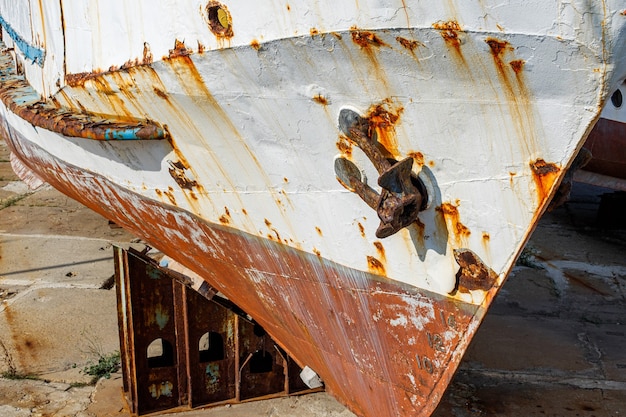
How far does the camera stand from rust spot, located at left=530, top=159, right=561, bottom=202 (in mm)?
1818

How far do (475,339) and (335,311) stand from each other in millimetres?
1849

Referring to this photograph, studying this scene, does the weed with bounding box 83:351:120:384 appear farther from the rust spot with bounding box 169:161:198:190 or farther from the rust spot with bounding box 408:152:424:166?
the rust spot with bounding box 408:152:424:166

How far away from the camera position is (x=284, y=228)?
254cm

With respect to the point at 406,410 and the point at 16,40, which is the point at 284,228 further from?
the point at 16,40

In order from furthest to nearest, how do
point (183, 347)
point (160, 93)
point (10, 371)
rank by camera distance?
1. point (10, 371)
2. point (183, 347)
3. point (160, 93)

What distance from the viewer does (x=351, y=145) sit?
2.15 m

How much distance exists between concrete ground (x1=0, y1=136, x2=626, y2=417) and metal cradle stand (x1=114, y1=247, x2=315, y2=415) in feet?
0.29

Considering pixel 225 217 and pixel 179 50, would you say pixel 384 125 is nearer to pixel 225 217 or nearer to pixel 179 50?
pixel 179 50

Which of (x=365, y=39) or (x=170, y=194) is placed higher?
(x=365, y=39)

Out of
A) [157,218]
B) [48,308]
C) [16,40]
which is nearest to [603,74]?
[157,218]

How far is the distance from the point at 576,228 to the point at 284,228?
4569 mm

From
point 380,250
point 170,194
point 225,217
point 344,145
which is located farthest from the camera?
point 170,194

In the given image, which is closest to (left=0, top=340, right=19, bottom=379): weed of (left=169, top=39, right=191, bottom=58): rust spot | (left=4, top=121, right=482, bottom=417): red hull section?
(left=4, top=121, right=482, bottom=417): red hull section

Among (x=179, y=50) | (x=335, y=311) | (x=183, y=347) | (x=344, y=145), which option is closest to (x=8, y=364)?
(x=183, y=347)
